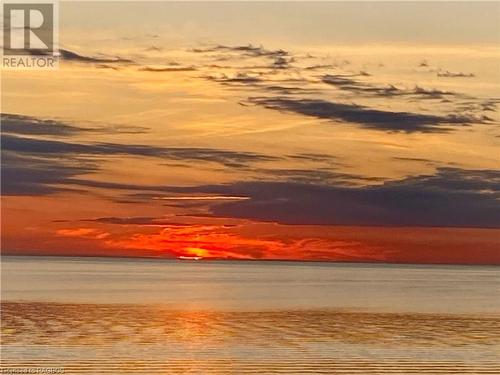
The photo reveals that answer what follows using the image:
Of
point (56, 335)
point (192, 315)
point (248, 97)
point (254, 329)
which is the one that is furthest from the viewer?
point (192, 315)

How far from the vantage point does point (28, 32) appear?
1118 centimetres

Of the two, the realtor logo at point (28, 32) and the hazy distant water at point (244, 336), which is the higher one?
the realtor logo at point (28, 32)

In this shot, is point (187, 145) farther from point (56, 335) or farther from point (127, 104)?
point (56, 335)

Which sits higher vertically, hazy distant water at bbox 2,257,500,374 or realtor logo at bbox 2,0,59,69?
realtor logo at bbox 2,0,59,69

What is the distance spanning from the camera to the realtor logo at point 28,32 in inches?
432

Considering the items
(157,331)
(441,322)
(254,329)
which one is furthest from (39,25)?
(441,322)

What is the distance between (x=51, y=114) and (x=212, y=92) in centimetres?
243

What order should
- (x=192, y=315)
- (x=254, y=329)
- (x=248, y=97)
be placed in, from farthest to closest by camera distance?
1. (x=192, y=315)
2. (x=248, y=97)
3. (x=254, y=329)

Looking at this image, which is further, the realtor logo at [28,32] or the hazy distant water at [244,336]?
the realtor logo at [28,32]

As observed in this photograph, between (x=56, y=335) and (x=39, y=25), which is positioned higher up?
(x=39, y=25)

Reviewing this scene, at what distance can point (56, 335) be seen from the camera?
10.8 metres

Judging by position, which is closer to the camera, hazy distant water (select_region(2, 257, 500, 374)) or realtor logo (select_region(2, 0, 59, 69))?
hazy distant water (select_region(2, 257, 500, 374))

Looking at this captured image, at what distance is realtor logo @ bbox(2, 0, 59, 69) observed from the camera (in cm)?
1098

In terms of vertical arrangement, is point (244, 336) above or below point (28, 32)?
below
